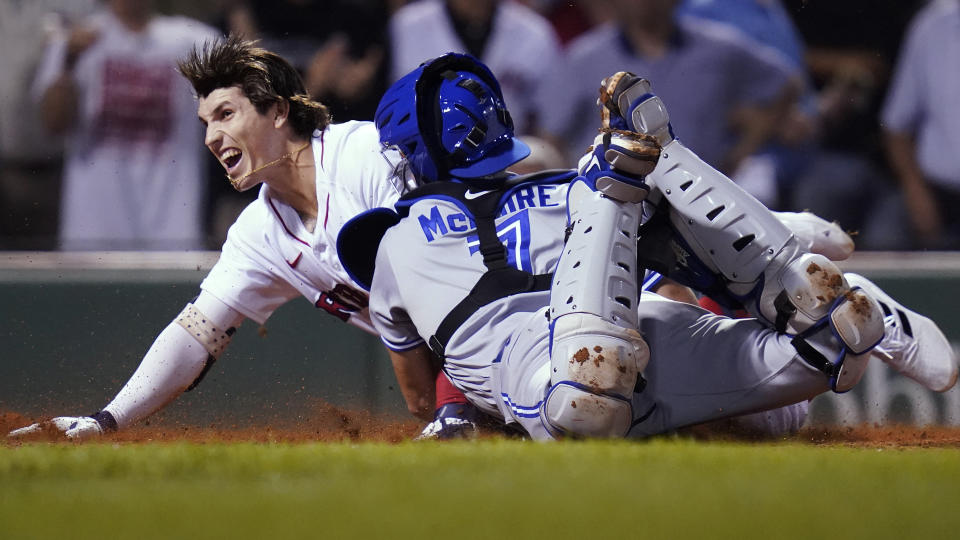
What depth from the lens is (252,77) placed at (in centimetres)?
362

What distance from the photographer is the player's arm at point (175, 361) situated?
3.56m

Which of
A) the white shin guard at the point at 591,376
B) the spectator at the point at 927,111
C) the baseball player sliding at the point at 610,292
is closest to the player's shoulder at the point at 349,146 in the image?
the baseball player sliding at the point at 610,292

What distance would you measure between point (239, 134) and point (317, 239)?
424 millimetres

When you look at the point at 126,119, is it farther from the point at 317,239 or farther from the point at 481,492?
the point at 481,492

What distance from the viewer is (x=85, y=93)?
197 inches

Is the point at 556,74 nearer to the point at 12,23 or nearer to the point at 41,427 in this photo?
the point at 12,23

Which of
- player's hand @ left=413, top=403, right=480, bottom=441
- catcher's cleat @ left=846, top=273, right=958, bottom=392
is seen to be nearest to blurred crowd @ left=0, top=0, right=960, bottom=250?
catcher's cleat @ left=846, top=273, right=958, bottom=392

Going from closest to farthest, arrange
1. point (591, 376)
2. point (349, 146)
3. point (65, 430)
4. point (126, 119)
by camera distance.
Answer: point (591, 376) → point (65, 430) → point (349, 146) → point (126, 119)

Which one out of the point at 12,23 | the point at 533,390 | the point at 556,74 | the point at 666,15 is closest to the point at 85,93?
the point at 12,23

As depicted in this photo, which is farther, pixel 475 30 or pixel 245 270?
pixel 475 30

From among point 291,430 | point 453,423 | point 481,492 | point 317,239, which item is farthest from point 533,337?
point 291,430

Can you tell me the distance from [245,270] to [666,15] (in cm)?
248

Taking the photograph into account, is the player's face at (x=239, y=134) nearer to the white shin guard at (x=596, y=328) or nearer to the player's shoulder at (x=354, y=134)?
the player's shoulder at (x=354, y=134)

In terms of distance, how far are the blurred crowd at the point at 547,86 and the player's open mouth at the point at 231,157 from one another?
1.31 metres
